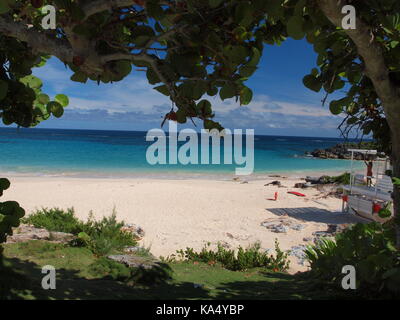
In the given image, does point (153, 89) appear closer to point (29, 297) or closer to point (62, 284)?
point (29, 297)

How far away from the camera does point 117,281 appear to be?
15.2 feet

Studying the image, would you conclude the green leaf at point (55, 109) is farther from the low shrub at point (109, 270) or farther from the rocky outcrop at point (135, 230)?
the rocky outcrop at point (135, 230)

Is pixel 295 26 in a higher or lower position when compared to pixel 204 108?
higher

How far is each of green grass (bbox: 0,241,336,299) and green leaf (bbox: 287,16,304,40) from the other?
2891 millimetres

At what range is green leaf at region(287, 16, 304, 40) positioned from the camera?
2039mm

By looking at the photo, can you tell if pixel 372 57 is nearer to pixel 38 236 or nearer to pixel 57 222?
pixel 38 236

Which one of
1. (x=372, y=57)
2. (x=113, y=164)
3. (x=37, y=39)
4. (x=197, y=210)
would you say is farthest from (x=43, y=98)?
(x=113, y=164)

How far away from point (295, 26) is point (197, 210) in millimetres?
10771

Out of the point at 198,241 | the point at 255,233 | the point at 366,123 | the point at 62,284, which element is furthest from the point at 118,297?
the point at 255,233

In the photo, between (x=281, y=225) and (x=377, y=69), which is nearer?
(x=377, y=69)

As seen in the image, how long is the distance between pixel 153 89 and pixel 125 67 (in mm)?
335

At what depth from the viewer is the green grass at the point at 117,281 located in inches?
139

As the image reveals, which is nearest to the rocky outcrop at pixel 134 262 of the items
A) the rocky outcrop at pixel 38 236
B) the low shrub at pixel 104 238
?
the low shrub at pixel 104 238

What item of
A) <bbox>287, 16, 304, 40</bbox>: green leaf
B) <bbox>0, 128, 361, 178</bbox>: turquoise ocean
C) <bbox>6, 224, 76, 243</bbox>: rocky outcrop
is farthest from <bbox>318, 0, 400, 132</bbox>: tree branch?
<bbox>0, 128, 361, 178</bbox>: turquoise ocean
